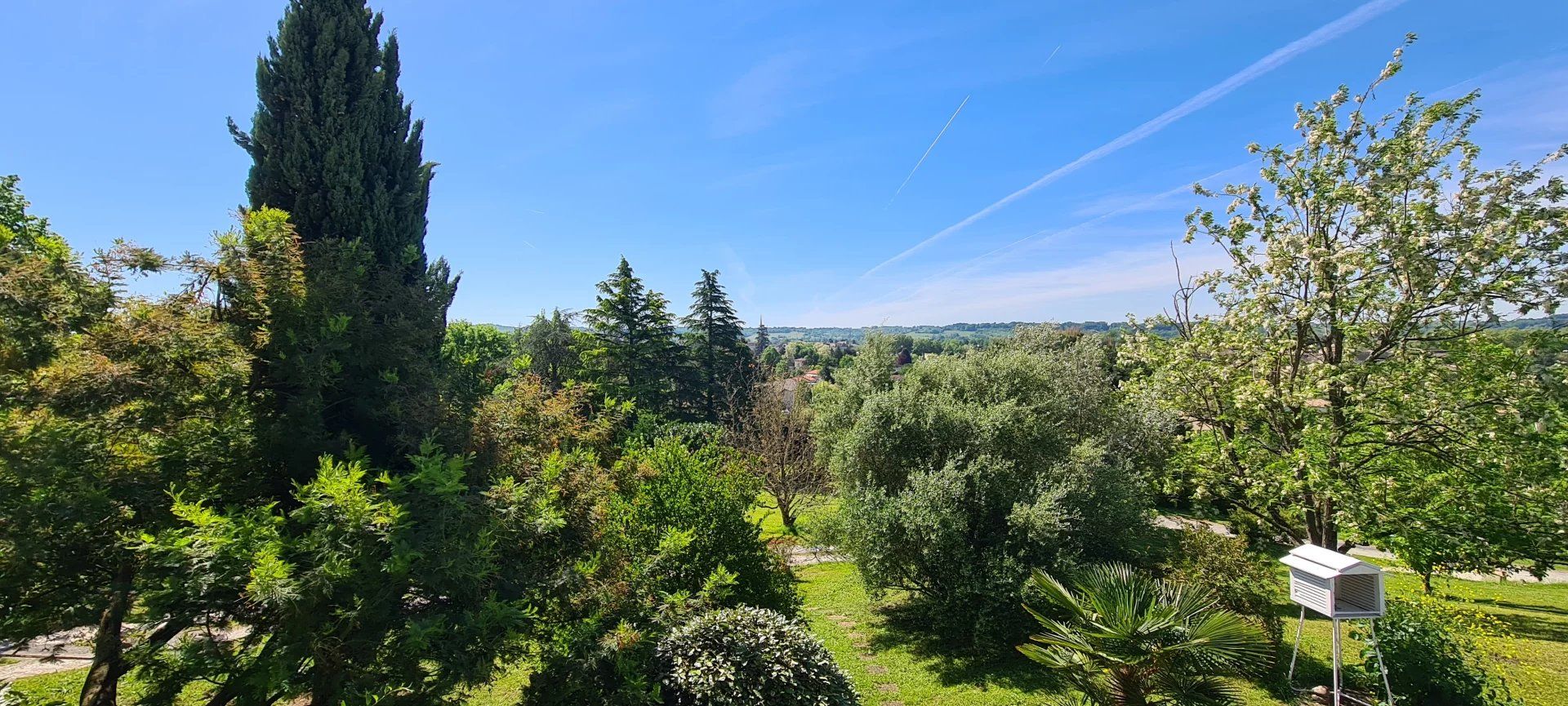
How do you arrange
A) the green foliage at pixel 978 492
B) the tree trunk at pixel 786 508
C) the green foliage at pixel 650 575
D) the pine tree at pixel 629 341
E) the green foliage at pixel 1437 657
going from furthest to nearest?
1. the pine tree at pixel 629 341
2. the tree trunk at pixel 786 508
3. the green foliage at pixel 978 492
4. the green foliage at pixel 1437 657
5. the green foliage at pixel 650 575

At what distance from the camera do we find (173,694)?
16.0 ft

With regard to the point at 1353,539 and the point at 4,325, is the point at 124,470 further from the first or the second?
the point at 1353,539

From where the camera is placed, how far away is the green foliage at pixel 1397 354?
7785mm

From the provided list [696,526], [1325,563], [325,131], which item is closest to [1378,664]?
[1325,563]

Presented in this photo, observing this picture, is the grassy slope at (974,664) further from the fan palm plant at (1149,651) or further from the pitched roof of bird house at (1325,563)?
the fan palm plant at (1149,651)

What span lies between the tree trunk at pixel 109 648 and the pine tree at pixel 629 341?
80.4 feet

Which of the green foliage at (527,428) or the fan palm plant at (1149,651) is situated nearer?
the fan palm plant at (1149,651)

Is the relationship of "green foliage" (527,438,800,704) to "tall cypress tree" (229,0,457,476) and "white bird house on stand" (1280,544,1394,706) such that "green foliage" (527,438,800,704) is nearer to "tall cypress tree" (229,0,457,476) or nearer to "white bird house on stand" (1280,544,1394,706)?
"tall cypress tree" (229,0,457,476)

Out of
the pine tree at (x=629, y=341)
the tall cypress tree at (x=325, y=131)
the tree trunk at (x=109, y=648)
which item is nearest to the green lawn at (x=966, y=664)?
the tree trunk at (x=109, y=648)

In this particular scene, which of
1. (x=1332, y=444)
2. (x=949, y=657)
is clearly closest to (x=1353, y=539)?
(x=1332, y=444)

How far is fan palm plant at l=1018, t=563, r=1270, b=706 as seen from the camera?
480 centimetres

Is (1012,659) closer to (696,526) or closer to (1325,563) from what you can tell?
(1325,563)

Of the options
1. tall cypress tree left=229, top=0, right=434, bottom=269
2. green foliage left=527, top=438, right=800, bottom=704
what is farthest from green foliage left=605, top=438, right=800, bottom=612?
tall cypress tree left=229, top=0, right=434, bottom=269

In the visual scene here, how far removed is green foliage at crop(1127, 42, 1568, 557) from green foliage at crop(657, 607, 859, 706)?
7659 millimetres
